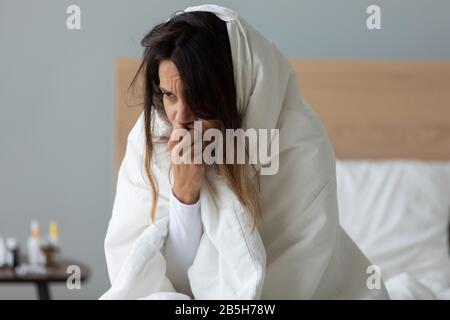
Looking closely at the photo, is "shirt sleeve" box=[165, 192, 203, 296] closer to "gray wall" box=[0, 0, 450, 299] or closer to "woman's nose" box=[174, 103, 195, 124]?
"woman's nose" box=[174, 103, 195, 124]

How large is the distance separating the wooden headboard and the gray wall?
0.09m

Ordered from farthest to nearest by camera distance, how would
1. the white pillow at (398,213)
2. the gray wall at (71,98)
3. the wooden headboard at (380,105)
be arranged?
the wooden headboard at (380,105), the gray wall at (71,98), the white pillow at (398,213)

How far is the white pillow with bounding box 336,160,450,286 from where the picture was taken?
75.7 inches

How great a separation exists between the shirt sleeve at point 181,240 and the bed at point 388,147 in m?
0.83

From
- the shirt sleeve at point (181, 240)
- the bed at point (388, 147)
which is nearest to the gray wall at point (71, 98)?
the bed at point (388, 147)

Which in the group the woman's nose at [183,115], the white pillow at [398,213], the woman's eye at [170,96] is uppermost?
the woman's eye at [170,96]

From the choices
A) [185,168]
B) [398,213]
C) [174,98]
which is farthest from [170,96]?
[398,213]

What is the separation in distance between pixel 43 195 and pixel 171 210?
1.09m

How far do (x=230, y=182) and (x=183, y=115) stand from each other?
12 cm

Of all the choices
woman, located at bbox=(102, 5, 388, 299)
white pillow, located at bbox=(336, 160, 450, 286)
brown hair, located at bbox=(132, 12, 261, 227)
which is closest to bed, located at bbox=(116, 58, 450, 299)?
white pillow, located at bbox=(336, 160, 450, 286)

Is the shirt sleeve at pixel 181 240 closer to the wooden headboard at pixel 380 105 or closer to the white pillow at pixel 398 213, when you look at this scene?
the white pillow at pixel 398 213

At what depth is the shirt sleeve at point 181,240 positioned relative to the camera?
115 cm

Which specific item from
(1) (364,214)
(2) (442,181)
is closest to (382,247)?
(1) (364,214)

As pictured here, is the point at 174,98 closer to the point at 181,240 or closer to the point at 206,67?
the point at 206,67
